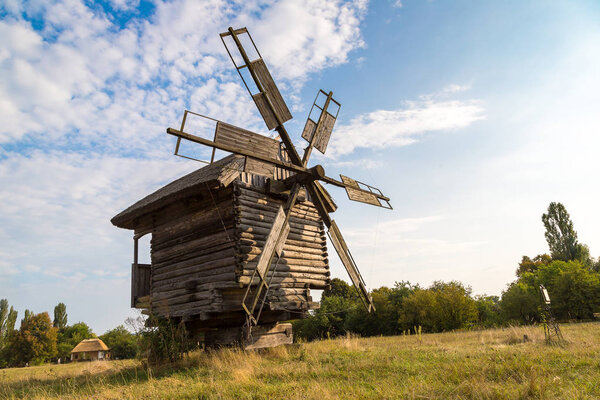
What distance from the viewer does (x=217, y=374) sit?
26.0ft

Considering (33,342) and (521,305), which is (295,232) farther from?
(33,342)

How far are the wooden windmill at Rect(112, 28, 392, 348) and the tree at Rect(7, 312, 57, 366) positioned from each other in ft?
117

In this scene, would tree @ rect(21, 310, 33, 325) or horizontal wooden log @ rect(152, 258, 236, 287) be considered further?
tree @ rect(21, 310, 33, 325)

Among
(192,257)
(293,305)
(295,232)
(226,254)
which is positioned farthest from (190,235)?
(293,305)

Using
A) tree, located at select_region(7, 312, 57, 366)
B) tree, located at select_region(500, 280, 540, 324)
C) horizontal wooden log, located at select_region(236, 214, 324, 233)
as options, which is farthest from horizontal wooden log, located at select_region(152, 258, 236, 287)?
tree, located at select_region(7, 312, 57, 366)

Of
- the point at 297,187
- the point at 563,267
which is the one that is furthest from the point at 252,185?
the point at 563,267

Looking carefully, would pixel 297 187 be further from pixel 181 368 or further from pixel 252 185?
pixel 181 368

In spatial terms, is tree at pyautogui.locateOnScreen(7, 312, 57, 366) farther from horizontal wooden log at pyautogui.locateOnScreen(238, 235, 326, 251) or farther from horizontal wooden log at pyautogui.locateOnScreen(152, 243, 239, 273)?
horizontal wooden log at pyautogui.locateOnScreen(238, 235, 326, 251)

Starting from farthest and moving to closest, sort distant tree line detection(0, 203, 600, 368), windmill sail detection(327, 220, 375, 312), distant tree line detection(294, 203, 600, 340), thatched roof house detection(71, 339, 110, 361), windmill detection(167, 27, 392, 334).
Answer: thatched roof house detection(71, 339, 110, 361) → distant tree line detection(294, 203, 600, 340) → distant tree line detection(0, 203, 600, 368) → windmill sail detection(327, 220, 375, 312) → windmill detection(167, 27, 392, 334)

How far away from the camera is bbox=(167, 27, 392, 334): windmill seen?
8.75 metres

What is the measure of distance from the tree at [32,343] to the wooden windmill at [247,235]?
35.7m

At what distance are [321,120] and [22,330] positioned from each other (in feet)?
143

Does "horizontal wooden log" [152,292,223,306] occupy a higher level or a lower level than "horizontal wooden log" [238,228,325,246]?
lower

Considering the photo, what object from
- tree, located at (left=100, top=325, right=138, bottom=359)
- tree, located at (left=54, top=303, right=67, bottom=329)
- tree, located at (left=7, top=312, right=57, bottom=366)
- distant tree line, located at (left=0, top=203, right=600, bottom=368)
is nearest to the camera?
distant tree line, located at (left=0, top=203, right=600, bottom=368)
